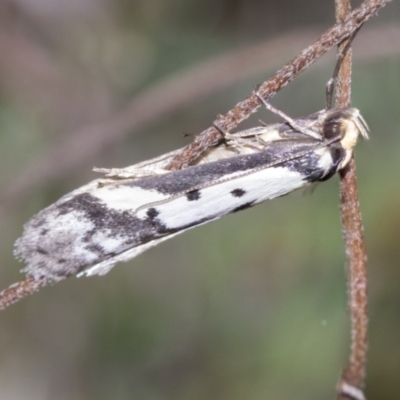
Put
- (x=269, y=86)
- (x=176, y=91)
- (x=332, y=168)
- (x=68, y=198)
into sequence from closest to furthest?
(x=269, y=86) → (x=68, y=198) → (x=332, y=168) → (x=176, y=91)

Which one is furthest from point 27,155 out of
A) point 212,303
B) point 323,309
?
point 323,309

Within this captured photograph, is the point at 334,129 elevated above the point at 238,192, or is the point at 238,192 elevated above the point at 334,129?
the point at 334,129

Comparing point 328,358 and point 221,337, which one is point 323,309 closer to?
point 328,358

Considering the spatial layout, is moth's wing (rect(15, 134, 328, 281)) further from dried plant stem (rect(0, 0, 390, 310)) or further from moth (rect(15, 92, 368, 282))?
dried plant stem (rect(0, 0, 390, 310))

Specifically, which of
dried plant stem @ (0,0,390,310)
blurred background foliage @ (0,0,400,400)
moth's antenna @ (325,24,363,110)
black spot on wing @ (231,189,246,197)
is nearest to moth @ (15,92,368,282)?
black spot on wing @ (231,189,246,197)

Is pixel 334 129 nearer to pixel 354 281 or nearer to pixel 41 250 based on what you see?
pixel 354 281

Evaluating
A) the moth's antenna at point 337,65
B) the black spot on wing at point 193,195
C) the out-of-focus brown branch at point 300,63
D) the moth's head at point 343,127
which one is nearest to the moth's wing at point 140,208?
the black spot on wing at point 193,195

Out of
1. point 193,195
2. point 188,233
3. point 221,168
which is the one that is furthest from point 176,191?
point 188,233
